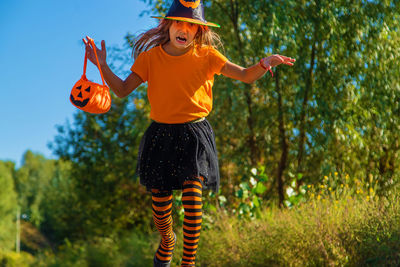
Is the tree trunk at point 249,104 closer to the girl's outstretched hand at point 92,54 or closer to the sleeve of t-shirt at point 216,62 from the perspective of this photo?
the sleeve of t-shirt at point 216,62

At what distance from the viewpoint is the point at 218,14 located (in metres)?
7.44

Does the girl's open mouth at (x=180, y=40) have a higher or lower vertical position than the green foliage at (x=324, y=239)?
higher

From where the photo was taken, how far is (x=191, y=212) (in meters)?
2.89

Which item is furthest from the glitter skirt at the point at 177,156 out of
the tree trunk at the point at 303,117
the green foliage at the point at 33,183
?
the green foliage at the point at 33,183

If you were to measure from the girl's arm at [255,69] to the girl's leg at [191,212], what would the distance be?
77 cm

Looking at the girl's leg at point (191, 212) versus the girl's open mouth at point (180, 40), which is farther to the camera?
the girl's open mouth at point (180, 40)

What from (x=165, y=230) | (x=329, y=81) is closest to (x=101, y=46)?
(x=165, y=230)

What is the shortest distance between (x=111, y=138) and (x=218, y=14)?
207 inches

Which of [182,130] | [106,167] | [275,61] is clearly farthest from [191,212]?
[106,167]

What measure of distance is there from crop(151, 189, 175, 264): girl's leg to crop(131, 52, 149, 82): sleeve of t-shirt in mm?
845

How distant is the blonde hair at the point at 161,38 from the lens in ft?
10.4

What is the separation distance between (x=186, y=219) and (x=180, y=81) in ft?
3.09

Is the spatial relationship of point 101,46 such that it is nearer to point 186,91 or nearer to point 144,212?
point 186,91

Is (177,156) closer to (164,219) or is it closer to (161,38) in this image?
(164,219)
